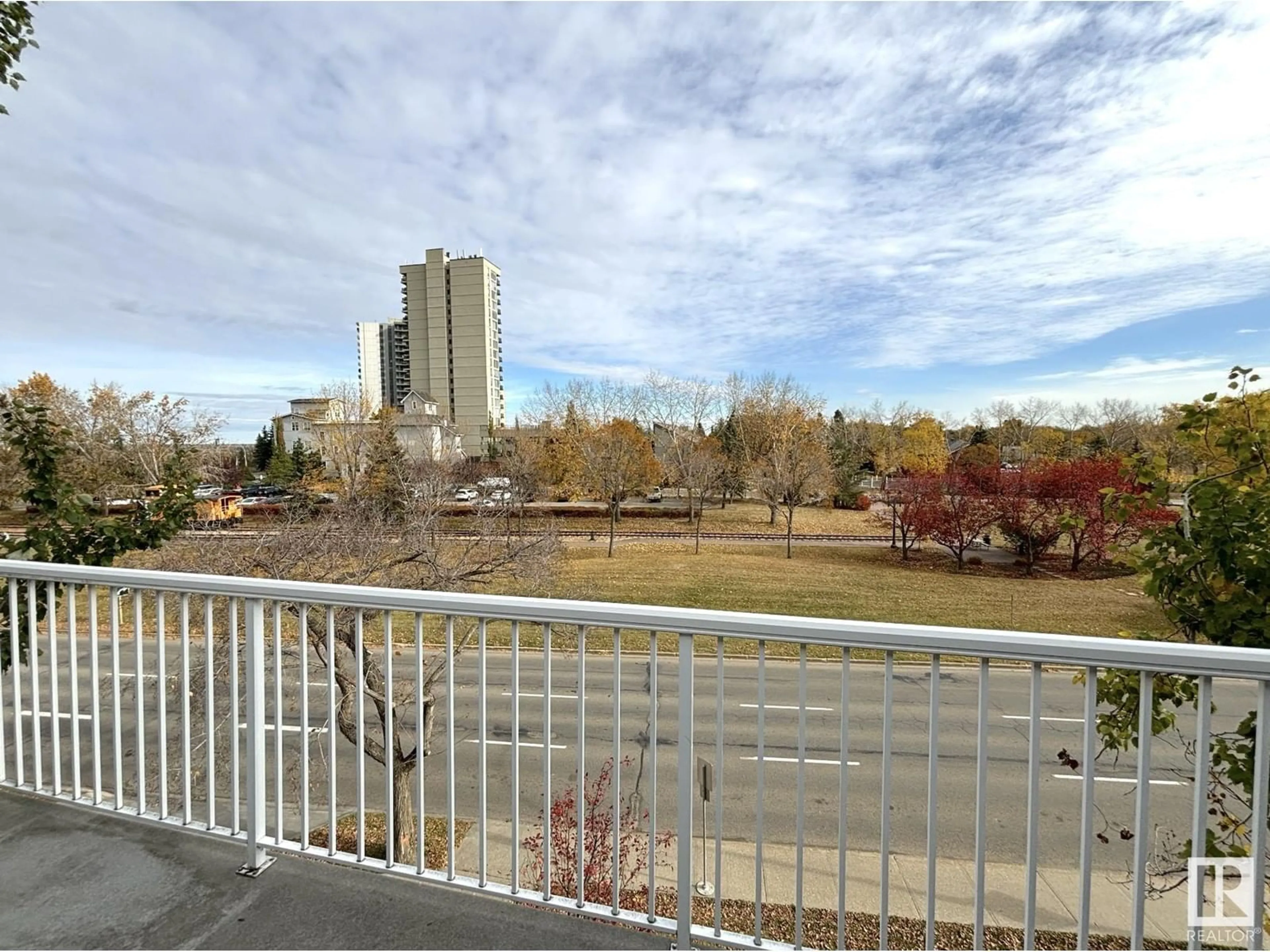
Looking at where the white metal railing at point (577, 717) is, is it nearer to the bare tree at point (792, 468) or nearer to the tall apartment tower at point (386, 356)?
the bare tree at point (792, 468)

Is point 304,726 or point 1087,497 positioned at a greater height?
point 304,726

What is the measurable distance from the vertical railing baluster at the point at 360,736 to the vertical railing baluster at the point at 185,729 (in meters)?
0.35

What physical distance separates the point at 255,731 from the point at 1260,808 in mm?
2368

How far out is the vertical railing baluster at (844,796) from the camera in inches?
52.1

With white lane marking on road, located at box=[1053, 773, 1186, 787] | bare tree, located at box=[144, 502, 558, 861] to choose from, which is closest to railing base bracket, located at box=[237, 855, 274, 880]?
bare tree, located at box=[144, 502, 558, 861]

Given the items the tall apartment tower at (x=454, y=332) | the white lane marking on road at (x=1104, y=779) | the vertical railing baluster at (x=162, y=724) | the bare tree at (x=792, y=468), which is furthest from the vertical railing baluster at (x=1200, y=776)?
the tall apartment tower at (x=454, y=332)

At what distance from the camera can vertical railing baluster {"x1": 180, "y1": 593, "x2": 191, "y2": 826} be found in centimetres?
177

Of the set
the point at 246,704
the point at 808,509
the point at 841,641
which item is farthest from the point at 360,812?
the point at 808,509

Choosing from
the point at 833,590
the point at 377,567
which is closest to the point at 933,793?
the point at 377,567

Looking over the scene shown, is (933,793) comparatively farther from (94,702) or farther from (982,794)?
(94,702)

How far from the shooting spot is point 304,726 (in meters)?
1.76

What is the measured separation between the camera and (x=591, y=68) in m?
6.29

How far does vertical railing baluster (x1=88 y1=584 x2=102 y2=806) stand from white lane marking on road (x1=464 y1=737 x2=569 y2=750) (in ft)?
20.0

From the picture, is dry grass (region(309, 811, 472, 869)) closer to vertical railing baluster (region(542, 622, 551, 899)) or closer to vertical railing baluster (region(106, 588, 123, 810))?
vertical railing baluster (region(106, 588, 123, 810))
